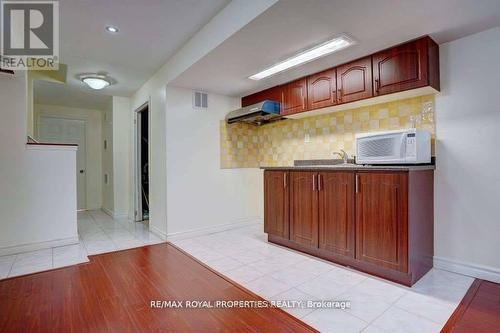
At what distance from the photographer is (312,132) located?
362 centimetres

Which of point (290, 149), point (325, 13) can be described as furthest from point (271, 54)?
point (290, 149)

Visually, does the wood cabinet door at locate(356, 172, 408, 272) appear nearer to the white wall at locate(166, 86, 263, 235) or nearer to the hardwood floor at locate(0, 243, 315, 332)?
the hardwood floor at locate(0, 243, 315, 332)

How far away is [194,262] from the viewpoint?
2684mm

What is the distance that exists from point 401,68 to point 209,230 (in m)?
3.06

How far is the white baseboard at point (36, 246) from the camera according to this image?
2.94 metres

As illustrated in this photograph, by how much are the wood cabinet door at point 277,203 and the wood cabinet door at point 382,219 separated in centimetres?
90

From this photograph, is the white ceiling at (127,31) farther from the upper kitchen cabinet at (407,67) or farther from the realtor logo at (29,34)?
the upper kitchen cabinet at (407,67)

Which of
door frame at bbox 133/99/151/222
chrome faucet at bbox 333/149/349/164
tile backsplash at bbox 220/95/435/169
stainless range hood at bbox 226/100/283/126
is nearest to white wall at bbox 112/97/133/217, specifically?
door frame at bbox 133/99/151/222

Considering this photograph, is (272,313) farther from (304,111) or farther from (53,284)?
(304,111)

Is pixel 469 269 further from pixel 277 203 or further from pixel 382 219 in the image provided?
pixel 277 203

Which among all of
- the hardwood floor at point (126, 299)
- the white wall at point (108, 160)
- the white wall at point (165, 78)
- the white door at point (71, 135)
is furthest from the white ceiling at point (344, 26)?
the white door at point (71, 135)

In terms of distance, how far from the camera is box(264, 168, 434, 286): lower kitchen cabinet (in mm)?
2100

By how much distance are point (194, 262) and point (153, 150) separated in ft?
6.46

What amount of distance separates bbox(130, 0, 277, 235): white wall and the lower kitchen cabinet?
158cm
